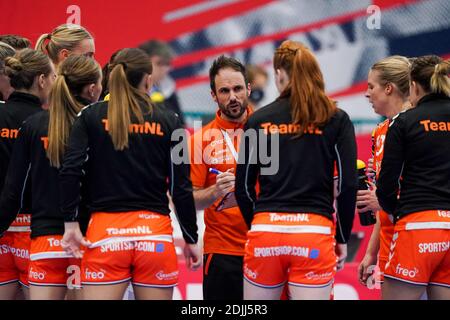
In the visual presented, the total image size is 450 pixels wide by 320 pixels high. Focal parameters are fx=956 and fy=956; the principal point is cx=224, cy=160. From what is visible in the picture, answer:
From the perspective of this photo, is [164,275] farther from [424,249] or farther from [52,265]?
[424,249]

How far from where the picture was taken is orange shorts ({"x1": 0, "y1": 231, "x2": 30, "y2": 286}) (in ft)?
17.0

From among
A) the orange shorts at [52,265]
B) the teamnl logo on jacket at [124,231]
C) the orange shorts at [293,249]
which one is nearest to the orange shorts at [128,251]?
the teamnl logo on jacket at [124,231]

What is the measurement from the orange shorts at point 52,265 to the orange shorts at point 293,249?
0.94m

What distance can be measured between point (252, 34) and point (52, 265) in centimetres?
382

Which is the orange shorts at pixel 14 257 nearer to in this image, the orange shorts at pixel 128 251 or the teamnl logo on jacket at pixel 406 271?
the orange shorts at pixel 128 251

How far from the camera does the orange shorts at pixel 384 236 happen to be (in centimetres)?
555

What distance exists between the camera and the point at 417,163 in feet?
16.5

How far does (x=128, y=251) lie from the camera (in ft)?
14.8

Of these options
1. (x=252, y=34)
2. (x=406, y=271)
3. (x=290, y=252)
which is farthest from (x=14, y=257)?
(x=252, y=34)

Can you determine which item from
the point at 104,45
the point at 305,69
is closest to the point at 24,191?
the point at 305,69

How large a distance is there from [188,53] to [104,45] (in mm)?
714

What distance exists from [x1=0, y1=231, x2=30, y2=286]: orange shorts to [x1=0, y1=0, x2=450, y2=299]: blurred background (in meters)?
3.02
